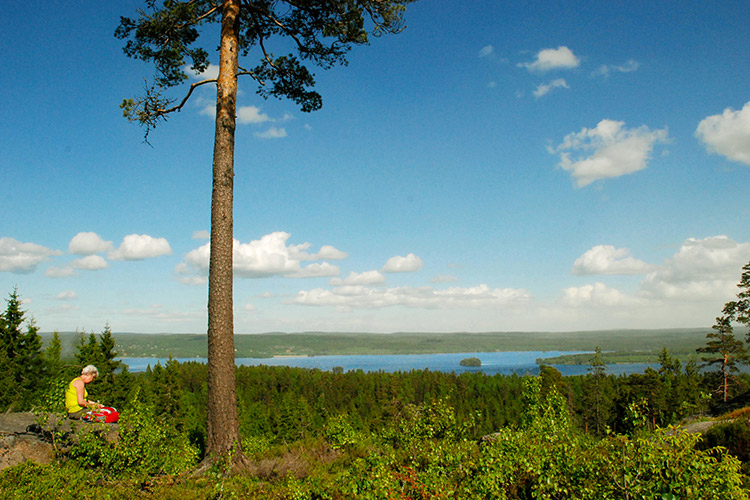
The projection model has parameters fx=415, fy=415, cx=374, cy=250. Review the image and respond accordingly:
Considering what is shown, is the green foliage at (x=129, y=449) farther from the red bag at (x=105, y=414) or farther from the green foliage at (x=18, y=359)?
the green foliage at (x=18, y=359)

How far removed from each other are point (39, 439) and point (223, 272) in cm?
413

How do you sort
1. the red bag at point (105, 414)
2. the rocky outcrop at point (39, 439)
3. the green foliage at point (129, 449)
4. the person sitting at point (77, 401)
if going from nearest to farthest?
the green foliage at point (129, 449) < the rocky outcrop at point (39, 439) < the red bag at point (105, 414) < the person sitting at point (77, 401)

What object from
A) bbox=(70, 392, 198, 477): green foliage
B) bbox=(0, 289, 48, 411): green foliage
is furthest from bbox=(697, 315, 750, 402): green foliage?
bbox=(0, 289, 48, 411): green foliage

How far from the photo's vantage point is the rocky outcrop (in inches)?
252

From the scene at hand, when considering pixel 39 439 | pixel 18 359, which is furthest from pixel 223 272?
pixel 18 359

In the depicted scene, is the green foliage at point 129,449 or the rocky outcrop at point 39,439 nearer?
the green foliage at point 129,449

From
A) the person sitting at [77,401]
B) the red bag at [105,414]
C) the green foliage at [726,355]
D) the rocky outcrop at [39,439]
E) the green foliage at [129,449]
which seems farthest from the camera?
the green foliage at [726,355]

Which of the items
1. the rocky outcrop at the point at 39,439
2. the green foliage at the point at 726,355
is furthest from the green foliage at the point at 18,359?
the green foliage at the point at 726,355

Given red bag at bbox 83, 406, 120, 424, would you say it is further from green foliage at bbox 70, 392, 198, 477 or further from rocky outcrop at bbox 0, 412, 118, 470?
green foliage at bbox 70, 392, 198, 477

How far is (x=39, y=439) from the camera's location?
7172 millimetres

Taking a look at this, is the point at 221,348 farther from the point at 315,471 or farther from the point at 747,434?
the point at 747,434

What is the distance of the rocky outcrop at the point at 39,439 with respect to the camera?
6.41 meters

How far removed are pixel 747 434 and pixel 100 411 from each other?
11225 mm

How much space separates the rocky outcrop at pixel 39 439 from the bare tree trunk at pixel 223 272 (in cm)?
168
